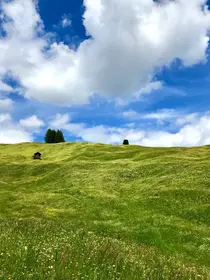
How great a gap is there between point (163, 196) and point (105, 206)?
383 inches

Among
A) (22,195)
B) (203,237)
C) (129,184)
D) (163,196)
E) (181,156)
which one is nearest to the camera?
(203,237)

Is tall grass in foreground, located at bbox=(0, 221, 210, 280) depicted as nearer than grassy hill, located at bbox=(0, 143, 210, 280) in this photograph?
Yes

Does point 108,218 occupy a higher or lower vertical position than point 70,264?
lower

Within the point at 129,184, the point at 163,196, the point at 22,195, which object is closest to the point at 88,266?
the point at 163,196

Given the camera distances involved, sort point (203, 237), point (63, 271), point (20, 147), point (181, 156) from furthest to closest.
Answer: point (20, 147), point (181, 156), point (203, 237), point (63, 271)

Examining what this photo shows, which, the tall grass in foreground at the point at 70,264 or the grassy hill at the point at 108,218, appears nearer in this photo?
the tall grass in foreground at the point at 70,264

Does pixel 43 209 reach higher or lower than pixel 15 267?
lower

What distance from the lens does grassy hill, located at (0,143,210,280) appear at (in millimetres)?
14133

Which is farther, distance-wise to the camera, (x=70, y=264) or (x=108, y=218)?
(x=108, y=218)

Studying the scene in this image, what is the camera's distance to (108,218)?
48969mm

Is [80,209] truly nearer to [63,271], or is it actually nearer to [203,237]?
[203,237]

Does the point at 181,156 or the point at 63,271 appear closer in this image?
the point at 63,271

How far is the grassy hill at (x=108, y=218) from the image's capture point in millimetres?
14133

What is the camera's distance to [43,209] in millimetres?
54094
